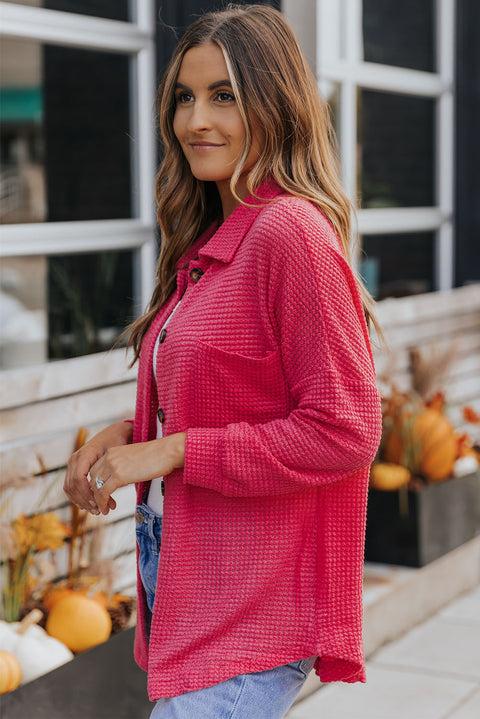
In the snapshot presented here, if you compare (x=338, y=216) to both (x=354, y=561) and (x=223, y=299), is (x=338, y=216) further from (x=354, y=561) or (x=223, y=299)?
(x=354, y=561)

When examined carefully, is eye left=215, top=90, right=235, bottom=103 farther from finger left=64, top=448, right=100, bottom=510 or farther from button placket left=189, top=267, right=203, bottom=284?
finger left=64, top=448, right=100, bottom=510

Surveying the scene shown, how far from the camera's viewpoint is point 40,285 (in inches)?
162

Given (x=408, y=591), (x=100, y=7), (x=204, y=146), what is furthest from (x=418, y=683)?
(x=100, y=7)

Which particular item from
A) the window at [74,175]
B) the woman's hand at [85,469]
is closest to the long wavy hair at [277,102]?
the woman's hand at [85,469]

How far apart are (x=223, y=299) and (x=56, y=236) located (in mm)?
1985

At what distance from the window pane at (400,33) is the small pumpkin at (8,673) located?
9.62 feet

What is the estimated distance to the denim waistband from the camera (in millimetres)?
1627

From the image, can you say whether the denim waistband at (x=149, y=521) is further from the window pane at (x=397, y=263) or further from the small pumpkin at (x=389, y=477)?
the window pane at (x=397, y=263)

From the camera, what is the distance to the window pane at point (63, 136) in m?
4.12

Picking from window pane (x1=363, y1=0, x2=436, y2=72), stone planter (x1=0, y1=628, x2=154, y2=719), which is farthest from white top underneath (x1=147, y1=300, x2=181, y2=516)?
window pane (x1=363, y1=0, x2=436, y2=72)

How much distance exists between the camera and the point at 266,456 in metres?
1.41

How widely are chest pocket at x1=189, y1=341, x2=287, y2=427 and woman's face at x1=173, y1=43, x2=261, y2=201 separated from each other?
29 cm

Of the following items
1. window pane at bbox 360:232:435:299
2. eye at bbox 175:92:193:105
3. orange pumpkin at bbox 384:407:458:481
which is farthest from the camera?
window pane at bbox 360:232:435:299

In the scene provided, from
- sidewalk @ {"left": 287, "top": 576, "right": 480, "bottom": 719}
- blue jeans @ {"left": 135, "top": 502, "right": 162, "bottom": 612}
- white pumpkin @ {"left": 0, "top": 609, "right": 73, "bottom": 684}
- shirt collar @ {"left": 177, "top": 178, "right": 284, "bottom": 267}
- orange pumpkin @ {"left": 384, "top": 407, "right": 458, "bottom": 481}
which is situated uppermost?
shirt collar @ {"left": 177, "top": 178, "right": 284, "bottom": 267}
